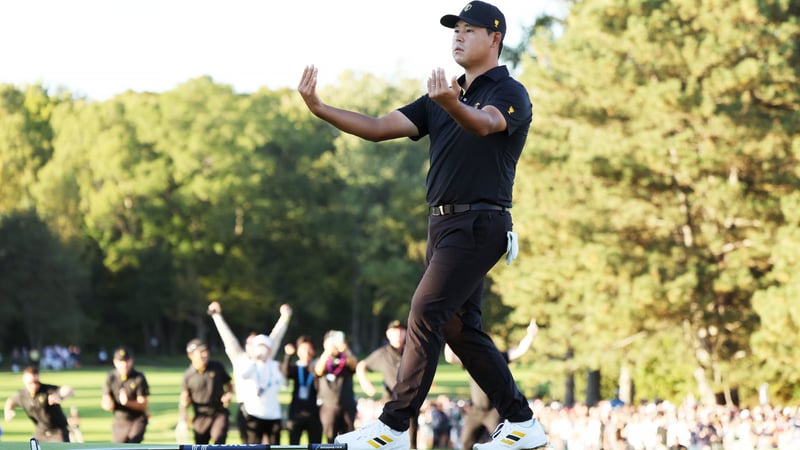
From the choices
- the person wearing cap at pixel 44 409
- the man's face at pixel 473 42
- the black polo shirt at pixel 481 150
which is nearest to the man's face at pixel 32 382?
the person wearing cap at pixel 44 409

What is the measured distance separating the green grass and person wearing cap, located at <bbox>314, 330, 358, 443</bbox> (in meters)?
4.60

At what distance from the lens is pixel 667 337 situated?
33.2 m

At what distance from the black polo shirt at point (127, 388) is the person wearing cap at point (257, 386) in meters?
1.20

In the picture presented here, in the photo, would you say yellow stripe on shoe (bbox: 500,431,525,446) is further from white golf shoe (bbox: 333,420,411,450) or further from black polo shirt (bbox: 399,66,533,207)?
black polo shirt (bbox: 399,66,533,207)

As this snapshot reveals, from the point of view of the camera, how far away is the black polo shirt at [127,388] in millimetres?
16062

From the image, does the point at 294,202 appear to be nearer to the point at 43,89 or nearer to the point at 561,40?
the point at 43,89

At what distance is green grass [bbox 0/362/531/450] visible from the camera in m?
32.3

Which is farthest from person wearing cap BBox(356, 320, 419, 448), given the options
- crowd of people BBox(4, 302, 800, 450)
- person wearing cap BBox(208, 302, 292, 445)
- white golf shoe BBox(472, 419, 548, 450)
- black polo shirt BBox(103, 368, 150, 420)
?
white golf shoe BBox(472, 419, 548, 450)

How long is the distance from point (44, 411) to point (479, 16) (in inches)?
437

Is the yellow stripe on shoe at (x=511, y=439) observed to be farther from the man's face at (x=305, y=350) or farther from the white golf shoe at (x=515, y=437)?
the man's face at (x=305, y=350)

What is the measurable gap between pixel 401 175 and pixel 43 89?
33439mm

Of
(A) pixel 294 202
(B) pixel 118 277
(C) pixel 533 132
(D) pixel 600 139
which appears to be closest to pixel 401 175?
(A) pixel 294 202

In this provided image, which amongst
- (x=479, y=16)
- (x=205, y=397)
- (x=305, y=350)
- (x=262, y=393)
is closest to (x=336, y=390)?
(x=305, y=350)

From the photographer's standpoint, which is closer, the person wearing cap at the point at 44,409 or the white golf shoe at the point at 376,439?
the white golf shoe at the point at 376,439
